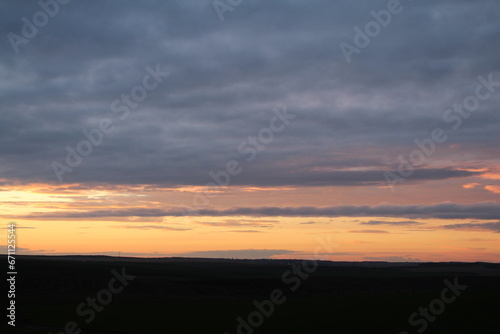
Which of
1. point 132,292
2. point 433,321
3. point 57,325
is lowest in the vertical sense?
point 433,321

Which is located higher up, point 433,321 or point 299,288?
point 299,288

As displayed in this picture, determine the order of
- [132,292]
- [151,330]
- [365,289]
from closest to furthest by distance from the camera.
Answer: [151,330]
[132,292]
[365,289]

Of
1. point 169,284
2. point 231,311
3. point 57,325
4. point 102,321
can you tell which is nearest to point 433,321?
point 231,311

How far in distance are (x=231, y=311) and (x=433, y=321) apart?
2403cm

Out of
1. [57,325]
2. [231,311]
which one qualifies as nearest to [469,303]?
[231,311]

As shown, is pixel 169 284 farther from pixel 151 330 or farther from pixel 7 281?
pixel 151 330

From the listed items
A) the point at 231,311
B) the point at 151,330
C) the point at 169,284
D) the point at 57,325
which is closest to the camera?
the point at 151,330

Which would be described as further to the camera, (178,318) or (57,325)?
(178,318)

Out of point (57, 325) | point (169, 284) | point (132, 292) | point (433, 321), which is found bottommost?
point (433, 321)

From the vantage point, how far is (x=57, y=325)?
170 feet

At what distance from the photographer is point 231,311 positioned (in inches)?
2537

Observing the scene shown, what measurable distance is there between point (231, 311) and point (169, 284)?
166 feet

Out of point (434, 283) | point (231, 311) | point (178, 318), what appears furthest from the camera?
point (434, 283)

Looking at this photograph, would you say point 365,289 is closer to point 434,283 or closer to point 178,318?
point 434,283
